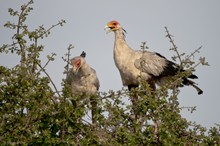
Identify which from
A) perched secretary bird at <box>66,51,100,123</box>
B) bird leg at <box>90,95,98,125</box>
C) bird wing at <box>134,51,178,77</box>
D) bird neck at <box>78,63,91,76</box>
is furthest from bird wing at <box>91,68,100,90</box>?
bird leg at <box>90,95,98,125</box>

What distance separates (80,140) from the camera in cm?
502

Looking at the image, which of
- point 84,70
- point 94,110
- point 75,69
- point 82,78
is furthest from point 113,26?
point 94,110

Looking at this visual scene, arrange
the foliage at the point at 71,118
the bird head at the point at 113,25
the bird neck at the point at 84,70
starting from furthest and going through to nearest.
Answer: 1. the bird head at the point at 113,25
2. the bird neck at the point at 84,70
3. the foliage at the point at 71,118

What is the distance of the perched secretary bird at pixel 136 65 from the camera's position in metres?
8.55

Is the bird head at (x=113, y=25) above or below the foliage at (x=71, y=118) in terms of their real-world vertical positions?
above

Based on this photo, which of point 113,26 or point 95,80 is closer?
point 95,80

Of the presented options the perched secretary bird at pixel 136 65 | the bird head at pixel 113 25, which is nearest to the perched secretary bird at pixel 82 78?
the perched secretary bird at pixel 136 65

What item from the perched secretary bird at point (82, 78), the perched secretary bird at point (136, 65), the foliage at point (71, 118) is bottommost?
the foliage at point (71, 118)

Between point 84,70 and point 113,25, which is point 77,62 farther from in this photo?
point 113,25

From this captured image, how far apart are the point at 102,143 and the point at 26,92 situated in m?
0.95

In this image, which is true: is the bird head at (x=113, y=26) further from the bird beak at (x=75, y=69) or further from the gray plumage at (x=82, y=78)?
the bird beak at (x=75, y=69)

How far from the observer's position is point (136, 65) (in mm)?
8516

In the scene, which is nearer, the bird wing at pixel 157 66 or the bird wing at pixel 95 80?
the bird wing at pixel 95 80

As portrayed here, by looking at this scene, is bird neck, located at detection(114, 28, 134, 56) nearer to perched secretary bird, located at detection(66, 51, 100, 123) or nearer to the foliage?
perched secretary bird, located at detection(66, 51, 100, 123)
